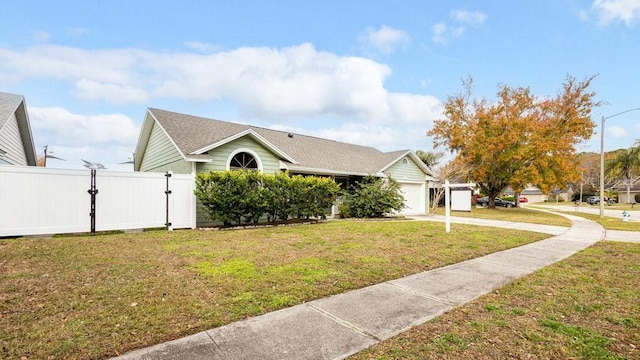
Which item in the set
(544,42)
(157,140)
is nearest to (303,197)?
(157,140)

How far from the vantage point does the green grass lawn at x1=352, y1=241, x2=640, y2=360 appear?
276cm

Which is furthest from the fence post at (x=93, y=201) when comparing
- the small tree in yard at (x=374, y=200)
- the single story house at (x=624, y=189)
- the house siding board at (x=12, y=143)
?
the single story house at (x=624, y=189)

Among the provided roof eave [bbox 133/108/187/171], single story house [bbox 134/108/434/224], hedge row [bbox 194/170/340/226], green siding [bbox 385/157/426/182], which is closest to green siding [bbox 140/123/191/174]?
single story house [bbox 134/108/434/224]

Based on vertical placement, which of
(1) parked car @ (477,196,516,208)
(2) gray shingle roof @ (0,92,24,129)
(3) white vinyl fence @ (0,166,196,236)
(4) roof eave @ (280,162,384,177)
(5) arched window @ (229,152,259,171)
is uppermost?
(2) gray shingle roof @ (0,92,24,129)

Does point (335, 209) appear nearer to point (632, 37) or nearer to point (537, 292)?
point (537, 292)

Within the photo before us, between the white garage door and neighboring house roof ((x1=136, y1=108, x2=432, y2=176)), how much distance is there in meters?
1.50

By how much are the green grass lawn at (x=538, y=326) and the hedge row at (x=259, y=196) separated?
324 inches

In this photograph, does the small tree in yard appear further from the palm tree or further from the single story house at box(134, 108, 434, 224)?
the palm tree

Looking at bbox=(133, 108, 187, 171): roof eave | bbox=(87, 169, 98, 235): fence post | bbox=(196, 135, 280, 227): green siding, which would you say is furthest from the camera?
bbox=(133, 108, 187, 171): roof eave

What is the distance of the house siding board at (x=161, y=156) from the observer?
11.9 m

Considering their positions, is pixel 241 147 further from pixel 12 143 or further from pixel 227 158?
pixel 12 143

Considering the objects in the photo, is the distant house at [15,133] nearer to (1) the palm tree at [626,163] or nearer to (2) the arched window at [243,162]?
(2) the arched window at [243,162]

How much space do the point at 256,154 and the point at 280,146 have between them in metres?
Answer: 3.44

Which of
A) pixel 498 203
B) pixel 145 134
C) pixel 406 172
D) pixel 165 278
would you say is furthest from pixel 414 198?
pixel 498 203
